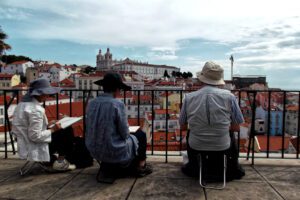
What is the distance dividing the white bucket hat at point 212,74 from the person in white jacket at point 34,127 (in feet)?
6.35

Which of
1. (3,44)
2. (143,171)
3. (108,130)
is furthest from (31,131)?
(3,44)

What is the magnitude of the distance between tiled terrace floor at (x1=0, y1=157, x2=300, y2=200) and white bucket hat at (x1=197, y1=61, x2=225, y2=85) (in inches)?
49.1

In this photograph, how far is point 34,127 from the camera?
127 inches

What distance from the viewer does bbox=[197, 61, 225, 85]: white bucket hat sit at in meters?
3.13

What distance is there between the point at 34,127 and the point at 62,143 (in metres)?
0.59

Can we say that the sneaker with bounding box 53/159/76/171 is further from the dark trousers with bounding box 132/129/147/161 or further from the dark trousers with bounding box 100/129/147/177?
the dark trousers with bounding box 132/129/147/161

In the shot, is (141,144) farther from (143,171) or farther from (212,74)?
(212,74)

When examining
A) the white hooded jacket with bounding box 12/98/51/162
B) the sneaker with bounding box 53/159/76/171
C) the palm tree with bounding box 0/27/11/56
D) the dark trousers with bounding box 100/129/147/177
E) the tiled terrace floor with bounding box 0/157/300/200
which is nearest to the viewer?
the tiled terrace floor with bounding box 0/157/300/200

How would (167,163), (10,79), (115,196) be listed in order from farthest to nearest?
(10,79) → (167,163) → (115,196)

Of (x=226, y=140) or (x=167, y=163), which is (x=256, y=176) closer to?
(x=226, y=140)

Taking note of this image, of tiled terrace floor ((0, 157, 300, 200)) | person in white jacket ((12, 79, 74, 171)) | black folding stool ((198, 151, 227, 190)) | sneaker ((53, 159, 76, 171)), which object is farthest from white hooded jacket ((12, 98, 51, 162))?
black folding stool ((198, 151, 227, 190))

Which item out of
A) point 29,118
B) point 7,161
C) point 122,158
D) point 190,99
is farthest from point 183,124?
point 7,161

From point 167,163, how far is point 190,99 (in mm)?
1337

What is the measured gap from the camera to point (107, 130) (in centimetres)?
306
